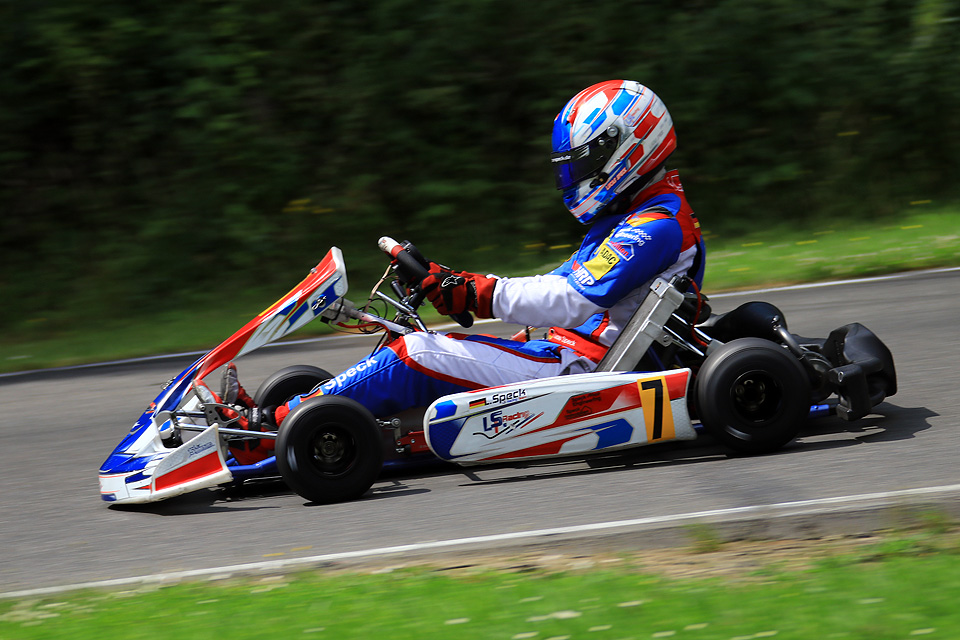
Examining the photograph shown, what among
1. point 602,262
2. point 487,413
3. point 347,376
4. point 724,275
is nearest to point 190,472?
point 347,376

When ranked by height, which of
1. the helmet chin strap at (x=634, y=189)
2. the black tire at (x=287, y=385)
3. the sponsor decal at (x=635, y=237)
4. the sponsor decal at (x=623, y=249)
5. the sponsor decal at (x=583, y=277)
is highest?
the helmet chin strap at (x=634, y=189)

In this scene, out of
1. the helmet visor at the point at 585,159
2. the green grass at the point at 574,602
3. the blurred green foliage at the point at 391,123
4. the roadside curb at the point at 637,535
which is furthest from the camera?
the blurred green foliage at the point at 391,123

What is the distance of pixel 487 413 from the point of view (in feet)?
13.5

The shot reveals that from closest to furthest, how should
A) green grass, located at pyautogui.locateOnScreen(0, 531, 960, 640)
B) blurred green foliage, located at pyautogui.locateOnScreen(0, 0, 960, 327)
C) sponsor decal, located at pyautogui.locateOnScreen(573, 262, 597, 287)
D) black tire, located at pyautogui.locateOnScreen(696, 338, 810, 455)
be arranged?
green grass, located at pyautogui.locateOnScreen(0, 531, 960, 640)
black tire, located at pyautogui.locateOnScreen(696, 338, 810, 455)
sponsor decal, located at pyautogui.locateOnScreen(573, 262, 597, 287)
blurred green foliage, located at pyautogui.locateOnScreen(0, 0, 960, 327)

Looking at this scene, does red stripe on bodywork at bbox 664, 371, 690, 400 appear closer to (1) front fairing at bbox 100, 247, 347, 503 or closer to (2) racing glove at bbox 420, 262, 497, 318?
(2) racing glove at bbox 420, 262, 497, 318

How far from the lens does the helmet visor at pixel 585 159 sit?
14.2ft

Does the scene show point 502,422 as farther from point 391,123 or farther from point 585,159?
point 391,123

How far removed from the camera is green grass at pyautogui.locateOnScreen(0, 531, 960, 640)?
2.67 m

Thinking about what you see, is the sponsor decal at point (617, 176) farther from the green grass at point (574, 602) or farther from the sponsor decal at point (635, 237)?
the green grass at point (574, 602)

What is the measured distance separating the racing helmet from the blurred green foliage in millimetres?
5820

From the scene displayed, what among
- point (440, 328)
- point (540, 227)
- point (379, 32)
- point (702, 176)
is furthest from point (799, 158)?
point (440, 328)

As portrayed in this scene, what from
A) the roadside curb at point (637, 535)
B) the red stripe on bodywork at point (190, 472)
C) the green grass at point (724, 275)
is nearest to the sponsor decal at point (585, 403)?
the roadside curb at point (637, 535)

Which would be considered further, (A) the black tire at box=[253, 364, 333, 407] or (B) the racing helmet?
(A) the black tire at box=[253, 364, 333, 407]

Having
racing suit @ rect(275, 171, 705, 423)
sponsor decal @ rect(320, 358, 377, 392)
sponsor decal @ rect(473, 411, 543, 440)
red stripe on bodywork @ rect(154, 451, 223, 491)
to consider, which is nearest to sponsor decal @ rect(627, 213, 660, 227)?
racing suit @ rect(275, 171, 705, 423)
